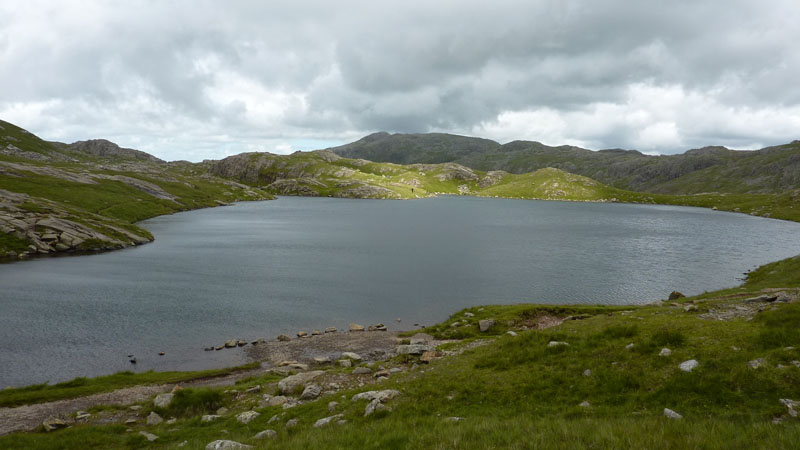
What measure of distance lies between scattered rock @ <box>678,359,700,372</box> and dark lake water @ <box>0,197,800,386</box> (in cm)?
3878

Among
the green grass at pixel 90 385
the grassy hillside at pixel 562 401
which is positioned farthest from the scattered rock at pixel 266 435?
the green grass at pixel 90 385

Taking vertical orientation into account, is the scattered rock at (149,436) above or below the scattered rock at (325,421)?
below

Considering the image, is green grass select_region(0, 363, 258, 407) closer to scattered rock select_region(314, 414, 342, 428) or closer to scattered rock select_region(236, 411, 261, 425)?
scattered rock select_region(236, 411, 261, 425)

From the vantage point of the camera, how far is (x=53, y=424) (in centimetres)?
2555

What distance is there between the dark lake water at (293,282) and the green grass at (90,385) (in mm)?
3703

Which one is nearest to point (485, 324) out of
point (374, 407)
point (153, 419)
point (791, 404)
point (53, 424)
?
point (374, 407)

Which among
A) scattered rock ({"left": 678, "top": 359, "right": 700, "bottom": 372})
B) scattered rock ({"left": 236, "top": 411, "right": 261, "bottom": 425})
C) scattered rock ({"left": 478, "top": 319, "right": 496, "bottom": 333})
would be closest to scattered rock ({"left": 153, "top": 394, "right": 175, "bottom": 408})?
scattered rock ({"left": 236, "top": 411, "right": 261, "bottom": 425})

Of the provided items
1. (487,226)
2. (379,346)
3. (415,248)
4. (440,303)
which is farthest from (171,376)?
(487,226)

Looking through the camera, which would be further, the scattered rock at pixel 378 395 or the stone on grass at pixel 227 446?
the scattered rock at pixel 378 395

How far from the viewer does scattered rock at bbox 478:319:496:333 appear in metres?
45.8

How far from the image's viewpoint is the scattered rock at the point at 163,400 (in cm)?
2798

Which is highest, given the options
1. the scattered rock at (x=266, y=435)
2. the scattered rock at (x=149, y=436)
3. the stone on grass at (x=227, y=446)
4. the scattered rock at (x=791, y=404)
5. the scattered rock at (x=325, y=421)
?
the scattered rock at (x=791, y=404)

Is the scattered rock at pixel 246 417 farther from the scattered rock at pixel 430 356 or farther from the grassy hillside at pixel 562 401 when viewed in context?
the scattered rock at pixel 430 356

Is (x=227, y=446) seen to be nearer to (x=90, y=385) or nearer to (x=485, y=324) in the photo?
(x=90, y=385)
